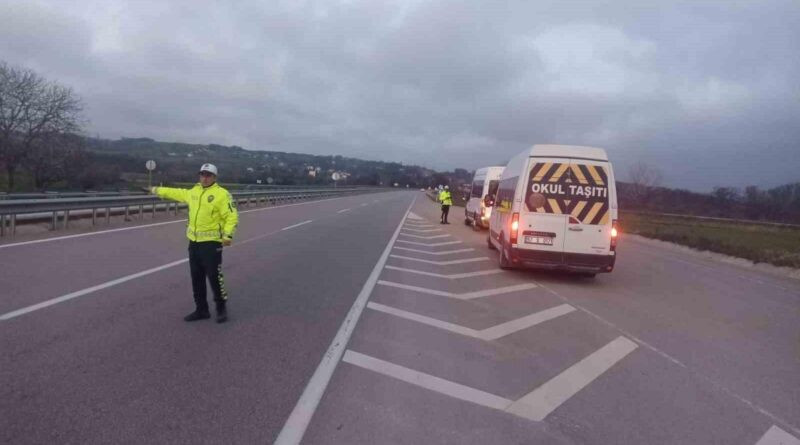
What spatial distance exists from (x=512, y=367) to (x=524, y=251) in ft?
18.3

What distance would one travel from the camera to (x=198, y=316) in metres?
6.59

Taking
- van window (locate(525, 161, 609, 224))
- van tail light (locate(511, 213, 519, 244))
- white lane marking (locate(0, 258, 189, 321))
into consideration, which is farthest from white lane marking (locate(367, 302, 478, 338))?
van window (locate(525, 161, 609, 224))

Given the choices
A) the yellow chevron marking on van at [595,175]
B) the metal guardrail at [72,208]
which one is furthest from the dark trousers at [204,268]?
the metal guardrail at [72,208]

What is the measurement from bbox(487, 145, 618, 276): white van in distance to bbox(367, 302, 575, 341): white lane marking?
2.45 meters

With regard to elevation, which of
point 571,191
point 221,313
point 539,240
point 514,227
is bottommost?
point 221,313

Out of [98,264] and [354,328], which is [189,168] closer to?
[98,264]

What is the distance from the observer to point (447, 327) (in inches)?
274

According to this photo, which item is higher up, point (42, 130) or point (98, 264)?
point (42, 130)

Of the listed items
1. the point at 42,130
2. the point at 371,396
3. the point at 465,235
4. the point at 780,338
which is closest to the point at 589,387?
the point at 371,396

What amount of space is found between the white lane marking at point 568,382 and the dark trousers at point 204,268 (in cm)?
367

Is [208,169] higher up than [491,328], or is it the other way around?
[208,169]

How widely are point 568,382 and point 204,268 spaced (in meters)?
4.14

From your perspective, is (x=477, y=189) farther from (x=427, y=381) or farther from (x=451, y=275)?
(x=427, y=381)

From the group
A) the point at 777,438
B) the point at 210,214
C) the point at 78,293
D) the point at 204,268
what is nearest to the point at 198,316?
the point at 204,268
